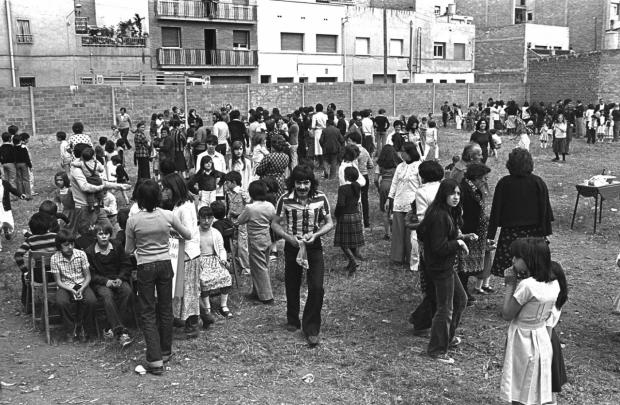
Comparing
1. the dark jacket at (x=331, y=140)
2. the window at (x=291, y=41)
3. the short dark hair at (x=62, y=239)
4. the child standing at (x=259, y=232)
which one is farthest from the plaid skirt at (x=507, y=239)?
the window at (x=291, y=41)

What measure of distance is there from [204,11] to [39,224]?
102ft

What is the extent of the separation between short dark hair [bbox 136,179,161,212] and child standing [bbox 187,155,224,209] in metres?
3.27

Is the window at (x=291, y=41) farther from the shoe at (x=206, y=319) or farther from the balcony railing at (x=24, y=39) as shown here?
the shoe at (x=206, y=319)

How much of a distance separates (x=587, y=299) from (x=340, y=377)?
3585 millimetres

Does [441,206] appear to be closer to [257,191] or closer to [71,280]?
[257,191]

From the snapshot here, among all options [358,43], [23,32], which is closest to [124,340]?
[23,32]

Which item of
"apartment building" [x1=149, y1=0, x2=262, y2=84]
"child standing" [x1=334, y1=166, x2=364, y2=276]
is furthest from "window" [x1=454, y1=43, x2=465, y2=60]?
Answer: "child standing" [x1=334, y1=166, x2=364, y2=276]

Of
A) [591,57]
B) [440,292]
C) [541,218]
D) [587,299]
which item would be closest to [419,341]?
[440,292]

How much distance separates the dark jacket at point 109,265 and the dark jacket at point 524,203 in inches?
150

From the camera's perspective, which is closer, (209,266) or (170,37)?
(209,266)

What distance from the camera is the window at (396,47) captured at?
42562 mm

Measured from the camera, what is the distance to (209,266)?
6.64 meters

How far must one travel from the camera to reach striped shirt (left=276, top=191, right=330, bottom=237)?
242 inches

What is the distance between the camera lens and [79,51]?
31562 mm
